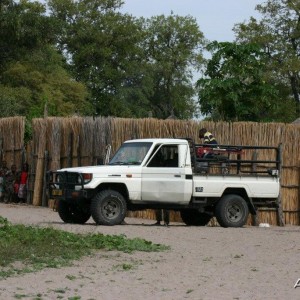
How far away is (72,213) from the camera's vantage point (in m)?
22.8

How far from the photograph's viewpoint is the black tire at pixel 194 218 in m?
24.2

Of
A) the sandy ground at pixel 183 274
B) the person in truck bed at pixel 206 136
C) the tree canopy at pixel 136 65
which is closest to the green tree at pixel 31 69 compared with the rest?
the tree canopy at pixel 136 65

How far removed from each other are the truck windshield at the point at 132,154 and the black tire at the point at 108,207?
0.80 m

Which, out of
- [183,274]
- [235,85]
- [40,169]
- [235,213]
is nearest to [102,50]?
[235,85]

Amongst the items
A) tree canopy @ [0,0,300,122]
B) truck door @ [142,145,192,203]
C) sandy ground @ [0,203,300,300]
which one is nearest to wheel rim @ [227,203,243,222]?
truck door @ [142,145,192,203]

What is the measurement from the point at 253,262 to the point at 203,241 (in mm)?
3708

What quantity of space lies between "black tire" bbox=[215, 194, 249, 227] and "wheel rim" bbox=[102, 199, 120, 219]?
7.69ft

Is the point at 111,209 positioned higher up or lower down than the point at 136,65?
lower down

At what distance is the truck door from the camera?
2220 cm

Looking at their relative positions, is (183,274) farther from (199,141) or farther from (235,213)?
(199,141)

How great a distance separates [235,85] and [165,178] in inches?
799

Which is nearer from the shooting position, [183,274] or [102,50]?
[183,274]

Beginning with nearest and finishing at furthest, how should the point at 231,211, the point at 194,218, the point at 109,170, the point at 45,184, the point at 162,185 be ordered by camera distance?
the point at 109,170
the point at 162,185
the point at 231,211
the point at 194,218
the point at 45,184

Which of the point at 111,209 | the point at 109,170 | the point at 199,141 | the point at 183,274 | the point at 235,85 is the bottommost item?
the point at 183,274
